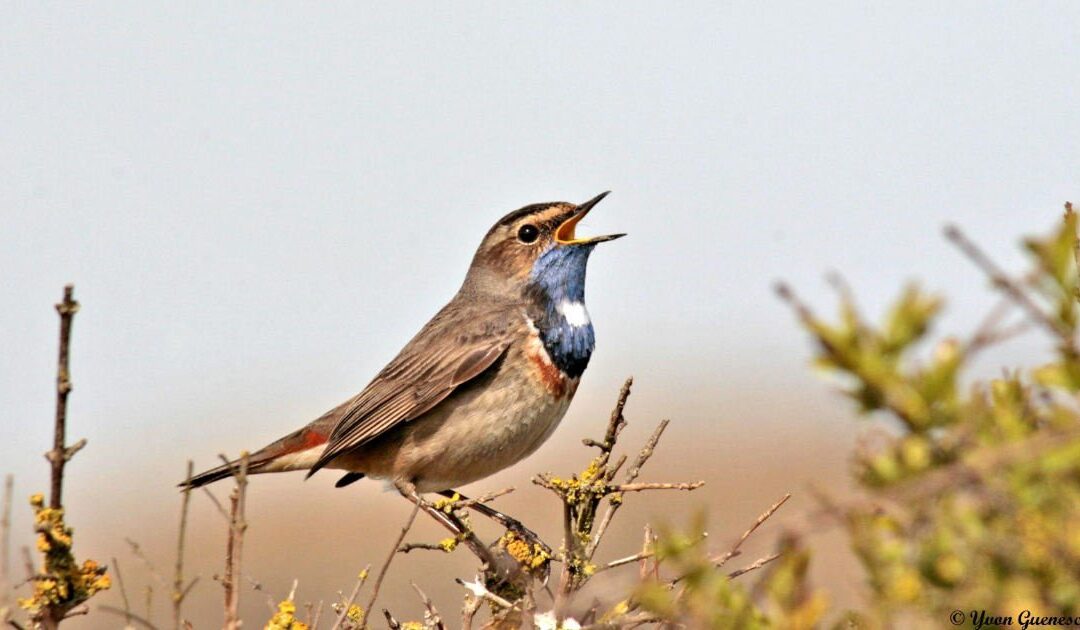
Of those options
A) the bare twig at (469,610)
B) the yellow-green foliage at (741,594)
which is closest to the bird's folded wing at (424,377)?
the bare twig at (469,610)

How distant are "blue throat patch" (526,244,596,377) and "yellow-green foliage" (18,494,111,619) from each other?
364 centimetres

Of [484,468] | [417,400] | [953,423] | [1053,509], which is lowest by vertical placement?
[1053,509]

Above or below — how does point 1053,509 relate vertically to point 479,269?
below

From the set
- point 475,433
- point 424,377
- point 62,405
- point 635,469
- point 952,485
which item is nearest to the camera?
point 952,485

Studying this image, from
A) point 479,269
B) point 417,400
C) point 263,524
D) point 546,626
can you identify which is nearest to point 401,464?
point 417,400

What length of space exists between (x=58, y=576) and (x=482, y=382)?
12.0ft

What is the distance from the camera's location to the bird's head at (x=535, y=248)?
7.39 m

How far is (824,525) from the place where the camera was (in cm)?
179

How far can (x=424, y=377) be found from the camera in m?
7.16

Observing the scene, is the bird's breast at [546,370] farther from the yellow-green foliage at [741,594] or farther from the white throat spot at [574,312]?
the yellow-green foliage at [741,594]

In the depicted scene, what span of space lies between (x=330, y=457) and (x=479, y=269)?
1483mm

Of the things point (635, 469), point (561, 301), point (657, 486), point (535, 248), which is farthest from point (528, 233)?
point (657, 486)

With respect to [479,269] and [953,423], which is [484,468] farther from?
[953,423]

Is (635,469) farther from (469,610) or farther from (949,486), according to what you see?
(949,486)
